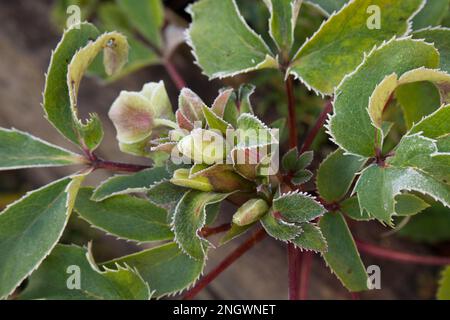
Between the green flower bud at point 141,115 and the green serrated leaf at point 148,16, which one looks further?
the green serrated leaf at point 148,16

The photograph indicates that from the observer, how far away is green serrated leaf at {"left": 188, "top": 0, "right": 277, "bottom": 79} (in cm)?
76

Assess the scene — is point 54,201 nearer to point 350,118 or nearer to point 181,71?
point 350,118

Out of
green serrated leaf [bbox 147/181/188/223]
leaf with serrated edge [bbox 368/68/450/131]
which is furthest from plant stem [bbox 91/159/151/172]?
leaf with serrated edge [bbox 368/68/450/131]

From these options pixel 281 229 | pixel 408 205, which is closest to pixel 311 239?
pixel 281 229

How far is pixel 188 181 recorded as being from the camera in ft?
2.04

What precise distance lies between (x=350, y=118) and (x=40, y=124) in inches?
34.1

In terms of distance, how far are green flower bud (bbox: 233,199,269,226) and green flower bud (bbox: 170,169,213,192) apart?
4cm

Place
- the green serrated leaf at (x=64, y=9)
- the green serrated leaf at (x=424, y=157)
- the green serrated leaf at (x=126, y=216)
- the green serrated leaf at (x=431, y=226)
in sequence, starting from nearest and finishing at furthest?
the green serrated leaf at (x=424, y=157)
the green serrated leaf at (x=126, y=216)
the green serrated leaf at (x=431, y=226)
the green serrated leaf at (x=64, y=9)

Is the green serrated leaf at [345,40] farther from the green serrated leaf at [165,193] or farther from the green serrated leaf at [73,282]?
the green serrated leaf at [73,282]

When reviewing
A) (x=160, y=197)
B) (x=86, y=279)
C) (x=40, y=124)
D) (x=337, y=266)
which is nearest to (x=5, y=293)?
(x=86, y=279)

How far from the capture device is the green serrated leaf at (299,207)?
0.61m

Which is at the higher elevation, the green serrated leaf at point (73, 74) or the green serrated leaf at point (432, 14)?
the green serrated leaf at point (432, 14)

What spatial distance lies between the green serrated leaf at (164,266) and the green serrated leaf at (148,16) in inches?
18.3

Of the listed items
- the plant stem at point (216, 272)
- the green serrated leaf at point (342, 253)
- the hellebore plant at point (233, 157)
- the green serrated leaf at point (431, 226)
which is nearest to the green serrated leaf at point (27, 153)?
the hellebore plant at point (233, 157)
